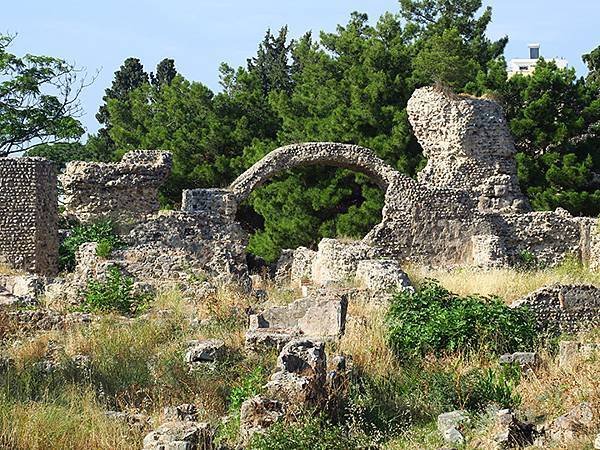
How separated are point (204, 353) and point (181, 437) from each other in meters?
3.11

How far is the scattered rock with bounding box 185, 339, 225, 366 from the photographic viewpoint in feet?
36.3

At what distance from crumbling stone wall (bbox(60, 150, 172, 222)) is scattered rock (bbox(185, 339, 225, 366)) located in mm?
8632

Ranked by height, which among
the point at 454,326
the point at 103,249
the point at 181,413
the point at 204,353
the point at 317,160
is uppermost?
the point at 317,160

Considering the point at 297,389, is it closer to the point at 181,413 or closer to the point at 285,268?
the point at 181,413

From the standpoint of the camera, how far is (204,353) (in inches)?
437

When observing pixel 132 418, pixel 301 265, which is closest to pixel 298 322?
pixel 132 418

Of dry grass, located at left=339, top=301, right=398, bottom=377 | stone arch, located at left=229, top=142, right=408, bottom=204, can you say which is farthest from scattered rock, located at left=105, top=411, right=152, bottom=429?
stone arch, located at left=229, top=142, right=408, bottom=204

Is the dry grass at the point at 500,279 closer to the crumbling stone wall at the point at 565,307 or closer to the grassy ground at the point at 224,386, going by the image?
the crumbling stone wall at the point at 565,307

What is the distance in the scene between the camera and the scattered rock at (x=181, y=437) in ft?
25.9

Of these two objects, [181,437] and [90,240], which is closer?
[181,437]

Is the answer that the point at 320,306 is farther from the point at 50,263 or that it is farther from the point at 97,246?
the point at 50,263

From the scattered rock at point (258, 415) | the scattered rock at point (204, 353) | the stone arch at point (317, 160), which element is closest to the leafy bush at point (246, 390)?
the scattered rock at point (258, 415)

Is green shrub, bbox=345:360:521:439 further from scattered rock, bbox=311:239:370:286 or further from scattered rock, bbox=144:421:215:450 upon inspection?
scattered rock, bbox=311:239:370:286

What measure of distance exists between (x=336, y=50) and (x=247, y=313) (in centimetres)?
2033
